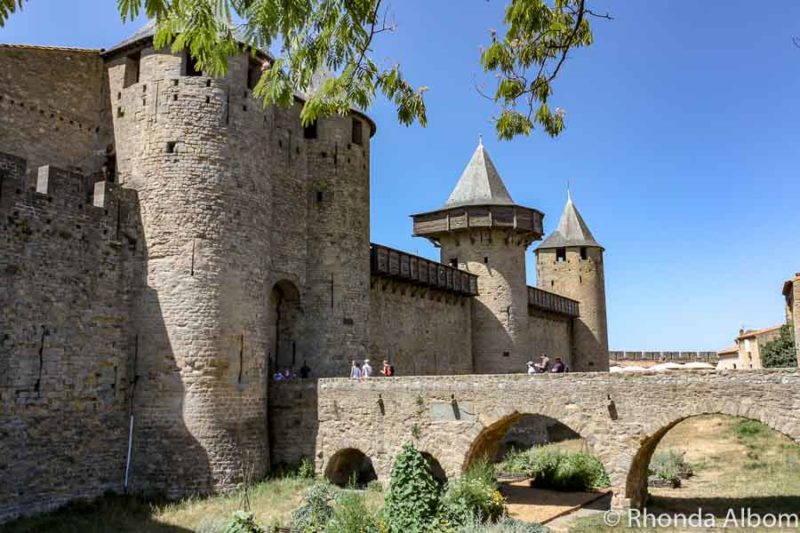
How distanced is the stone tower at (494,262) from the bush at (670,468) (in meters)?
8.00

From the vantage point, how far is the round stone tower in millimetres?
14531

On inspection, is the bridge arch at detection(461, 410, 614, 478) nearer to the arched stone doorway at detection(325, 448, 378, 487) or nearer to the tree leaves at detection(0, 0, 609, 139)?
the arched stone doorway at detection(325, 448, 378, 487)

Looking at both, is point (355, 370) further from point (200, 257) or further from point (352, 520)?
point (352, 520)

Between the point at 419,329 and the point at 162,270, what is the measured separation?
34.3 ft

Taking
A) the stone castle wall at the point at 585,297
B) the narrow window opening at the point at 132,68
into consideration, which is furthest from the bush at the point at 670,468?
the stone castle wall at the point at 585,297

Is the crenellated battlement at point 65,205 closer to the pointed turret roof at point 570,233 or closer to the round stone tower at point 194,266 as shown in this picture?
the round stone tower at point 194,266

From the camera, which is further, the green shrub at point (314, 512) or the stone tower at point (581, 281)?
the stone tower at point (581, 281)

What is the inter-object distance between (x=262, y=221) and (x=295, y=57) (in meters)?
11.6

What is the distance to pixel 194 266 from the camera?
49.4 feet

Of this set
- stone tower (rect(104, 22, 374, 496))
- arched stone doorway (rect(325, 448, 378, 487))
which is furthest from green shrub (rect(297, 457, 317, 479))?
stone tower (rect(104, 22, 374, 496))

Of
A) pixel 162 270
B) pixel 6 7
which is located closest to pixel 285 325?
pixel 162 270

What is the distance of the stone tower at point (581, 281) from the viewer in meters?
36.1

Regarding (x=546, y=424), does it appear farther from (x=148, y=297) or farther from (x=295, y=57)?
(x=295, y=57)

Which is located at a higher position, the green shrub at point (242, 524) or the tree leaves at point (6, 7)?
the tree leaves at point (6, 7)
